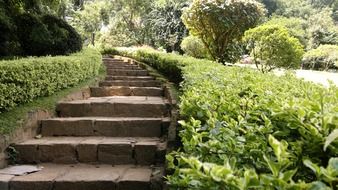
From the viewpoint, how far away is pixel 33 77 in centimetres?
420

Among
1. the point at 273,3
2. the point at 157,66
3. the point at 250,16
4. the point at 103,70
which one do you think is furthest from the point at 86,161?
the point at 273,3

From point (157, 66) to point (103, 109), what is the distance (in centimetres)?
479

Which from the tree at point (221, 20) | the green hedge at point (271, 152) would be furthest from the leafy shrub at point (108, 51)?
the green hedge at point (271, 152)

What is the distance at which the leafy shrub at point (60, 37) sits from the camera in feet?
21.8

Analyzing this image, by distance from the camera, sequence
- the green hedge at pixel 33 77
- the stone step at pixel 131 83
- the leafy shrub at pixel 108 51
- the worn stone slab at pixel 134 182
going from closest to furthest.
A: the worn stone slab at pixel 134 182
the green hedge at pixel 33 77
the stone step at pixel 131 83
the leafy shrub at pixel 108 51

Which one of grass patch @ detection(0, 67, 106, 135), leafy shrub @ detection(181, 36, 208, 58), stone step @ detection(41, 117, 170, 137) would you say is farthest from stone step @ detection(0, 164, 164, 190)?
leafy shrub @ detection(181, 36, 208, 58)

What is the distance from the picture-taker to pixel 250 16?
1188 centimetres

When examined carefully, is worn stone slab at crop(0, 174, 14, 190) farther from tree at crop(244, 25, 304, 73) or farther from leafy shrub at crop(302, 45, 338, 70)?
leafy shrub at crop(302, 45, 338, 70)

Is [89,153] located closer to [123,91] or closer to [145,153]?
[145,153]

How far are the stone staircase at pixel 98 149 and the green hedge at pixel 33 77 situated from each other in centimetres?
35

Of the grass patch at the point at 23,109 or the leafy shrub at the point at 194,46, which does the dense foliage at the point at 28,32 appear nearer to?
the grass patch at the point at 23,109

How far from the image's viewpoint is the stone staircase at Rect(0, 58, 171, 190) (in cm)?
305

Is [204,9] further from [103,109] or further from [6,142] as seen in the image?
[6,142]

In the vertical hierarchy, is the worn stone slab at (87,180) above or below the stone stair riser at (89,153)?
below
